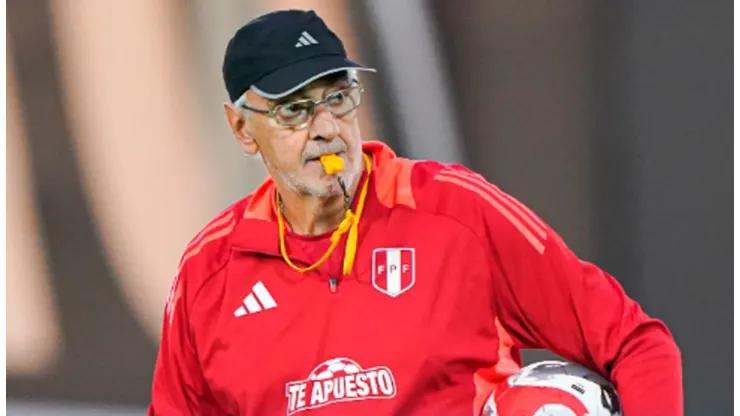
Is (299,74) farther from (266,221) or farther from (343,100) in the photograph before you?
(266,221)

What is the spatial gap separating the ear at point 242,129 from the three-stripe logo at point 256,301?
0.23 m

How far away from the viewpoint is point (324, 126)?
1464 mm

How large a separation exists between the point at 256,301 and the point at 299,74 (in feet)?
1.30

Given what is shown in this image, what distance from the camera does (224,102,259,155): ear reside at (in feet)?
5.17

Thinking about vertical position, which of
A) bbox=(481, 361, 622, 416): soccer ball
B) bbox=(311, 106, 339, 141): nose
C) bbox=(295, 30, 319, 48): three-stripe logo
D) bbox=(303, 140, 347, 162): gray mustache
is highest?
bbox=(295, 30, 319, 48): three-stripe logo

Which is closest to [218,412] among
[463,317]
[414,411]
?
[414,411]

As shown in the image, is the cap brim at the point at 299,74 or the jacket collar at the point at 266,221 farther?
the jacket collar at the point at 266,221

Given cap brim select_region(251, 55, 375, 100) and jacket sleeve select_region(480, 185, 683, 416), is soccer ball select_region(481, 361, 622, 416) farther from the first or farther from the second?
cap brim select_region(251, 55, 375, 100)

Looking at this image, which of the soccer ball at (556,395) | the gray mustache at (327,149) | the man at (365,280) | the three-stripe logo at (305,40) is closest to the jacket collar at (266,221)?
the man at (365,280)

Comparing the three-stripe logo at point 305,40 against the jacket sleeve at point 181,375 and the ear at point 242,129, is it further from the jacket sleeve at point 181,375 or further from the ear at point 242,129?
the jacket sleeve at point 181,375

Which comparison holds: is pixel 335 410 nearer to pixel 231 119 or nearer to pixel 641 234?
pixel 231 119

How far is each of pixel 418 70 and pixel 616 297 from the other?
0.64 m

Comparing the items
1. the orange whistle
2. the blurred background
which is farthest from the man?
the blurred background

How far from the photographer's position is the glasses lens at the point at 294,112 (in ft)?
Result: 4.84
